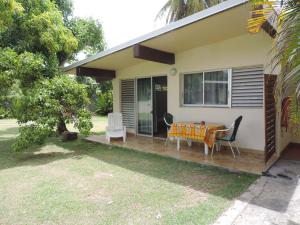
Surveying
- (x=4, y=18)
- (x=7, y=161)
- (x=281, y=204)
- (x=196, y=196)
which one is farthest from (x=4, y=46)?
(x=281, y=204)

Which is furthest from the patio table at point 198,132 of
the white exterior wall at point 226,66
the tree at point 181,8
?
the tree at point 181,8

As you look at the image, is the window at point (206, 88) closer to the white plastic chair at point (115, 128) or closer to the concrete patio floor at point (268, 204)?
the white plastic chair at point (115, 128)

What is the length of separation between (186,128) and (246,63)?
229 centimetres

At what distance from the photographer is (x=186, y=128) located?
19.7ft

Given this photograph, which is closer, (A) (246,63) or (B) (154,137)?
(A) (246,63)

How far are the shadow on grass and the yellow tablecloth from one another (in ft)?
2.49

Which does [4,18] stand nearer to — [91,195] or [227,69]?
[91,195]

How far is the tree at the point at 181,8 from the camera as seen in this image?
10.9m

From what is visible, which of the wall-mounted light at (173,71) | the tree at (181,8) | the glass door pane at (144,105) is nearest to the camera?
the wall-mounted light at (173,71)

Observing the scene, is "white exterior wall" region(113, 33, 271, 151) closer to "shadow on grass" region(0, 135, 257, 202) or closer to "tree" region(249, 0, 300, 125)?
"shadow on grass" region(0, 135, 257, 202)

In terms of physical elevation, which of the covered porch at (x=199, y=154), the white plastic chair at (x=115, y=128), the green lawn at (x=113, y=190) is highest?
the white plastic chair at (x=115, y=128)

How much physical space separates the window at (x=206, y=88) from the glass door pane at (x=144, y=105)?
1.51m

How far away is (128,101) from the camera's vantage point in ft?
30.3

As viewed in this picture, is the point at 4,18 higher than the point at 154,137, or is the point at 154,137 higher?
the point at 4,18
